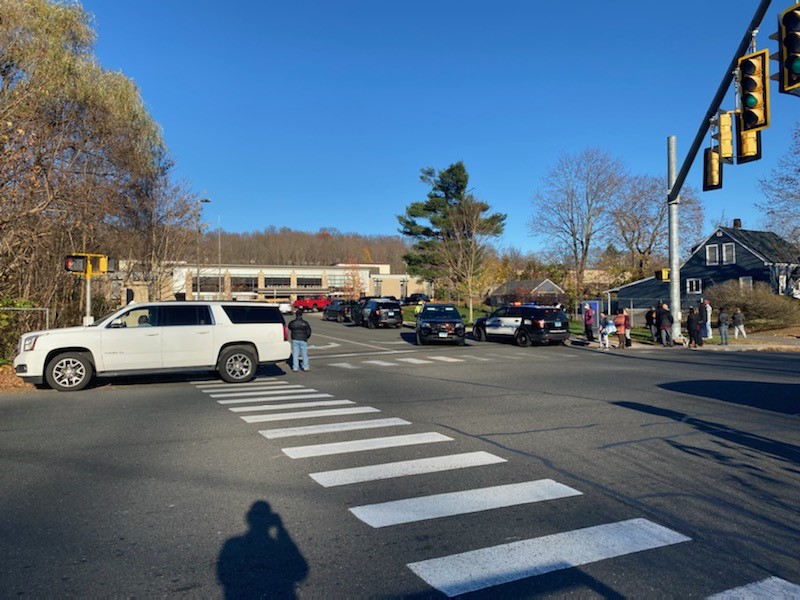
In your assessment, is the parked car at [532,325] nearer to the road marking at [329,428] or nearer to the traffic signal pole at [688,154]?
the traffic signal pole at [688,154]

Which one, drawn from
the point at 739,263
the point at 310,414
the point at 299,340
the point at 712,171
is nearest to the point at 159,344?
the point at 299,340

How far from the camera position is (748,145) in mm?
11594

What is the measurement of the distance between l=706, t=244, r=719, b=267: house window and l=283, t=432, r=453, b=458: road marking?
48.0 m

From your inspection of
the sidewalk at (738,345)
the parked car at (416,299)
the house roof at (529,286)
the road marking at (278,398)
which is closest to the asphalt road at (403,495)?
the road marking at (278,398)

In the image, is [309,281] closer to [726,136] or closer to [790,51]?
[726,136]

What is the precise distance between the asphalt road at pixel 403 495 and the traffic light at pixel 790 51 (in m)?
4.80

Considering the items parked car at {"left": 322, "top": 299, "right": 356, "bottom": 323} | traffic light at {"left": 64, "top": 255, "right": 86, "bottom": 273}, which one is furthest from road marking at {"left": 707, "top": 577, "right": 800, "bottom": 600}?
parked car at {"left": 322, "top": 299, "right": 356, "bottom": 323}

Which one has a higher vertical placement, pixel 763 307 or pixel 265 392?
pixel 763 307

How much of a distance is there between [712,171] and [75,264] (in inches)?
647

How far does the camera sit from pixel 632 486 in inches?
233

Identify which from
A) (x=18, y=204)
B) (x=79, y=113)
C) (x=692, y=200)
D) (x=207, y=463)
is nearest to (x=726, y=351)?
(x=207, y=463)

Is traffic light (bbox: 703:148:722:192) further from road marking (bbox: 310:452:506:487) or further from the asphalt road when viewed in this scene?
road marking (bbox: 310:452:506:487)

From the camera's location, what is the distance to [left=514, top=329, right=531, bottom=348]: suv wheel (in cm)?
2495

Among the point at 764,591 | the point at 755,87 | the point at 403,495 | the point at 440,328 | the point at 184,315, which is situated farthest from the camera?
the point at 440,328
